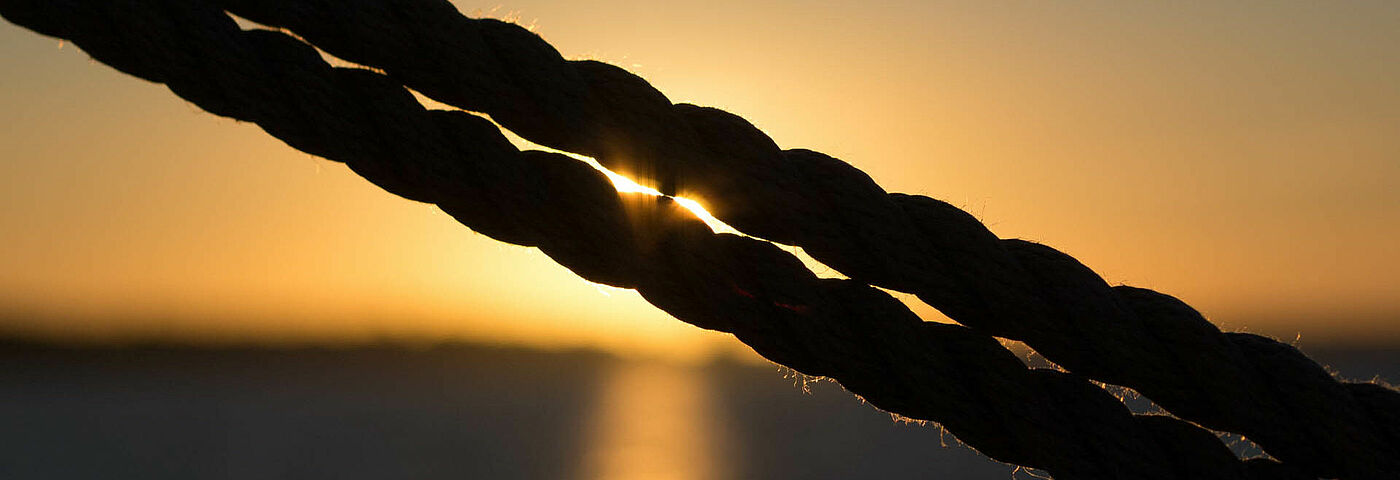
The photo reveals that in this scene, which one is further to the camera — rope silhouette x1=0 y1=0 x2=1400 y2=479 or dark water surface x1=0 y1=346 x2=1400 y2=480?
dark water surface x1=0 y1=346 x2=1400 y2=480

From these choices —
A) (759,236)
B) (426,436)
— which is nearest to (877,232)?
(759,236)

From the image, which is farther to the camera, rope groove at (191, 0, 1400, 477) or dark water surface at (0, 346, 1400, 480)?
dark water surface at (0, 346, 1400, 480)

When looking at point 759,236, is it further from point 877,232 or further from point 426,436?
point 426,436

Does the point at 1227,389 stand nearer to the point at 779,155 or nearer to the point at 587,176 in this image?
the point at 779,155

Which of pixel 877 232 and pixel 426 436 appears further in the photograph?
pixel 426 436

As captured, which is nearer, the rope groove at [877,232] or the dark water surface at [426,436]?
the rope groove at [877,232]

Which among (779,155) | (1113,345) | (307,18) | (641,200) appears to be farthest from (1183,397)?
(307,18)

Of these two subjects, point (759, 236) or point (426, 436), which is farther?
point (426, 436)

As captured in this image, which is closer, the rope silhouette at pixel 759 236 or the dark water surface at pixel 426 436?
the rope silhouette at pixel 759 236
